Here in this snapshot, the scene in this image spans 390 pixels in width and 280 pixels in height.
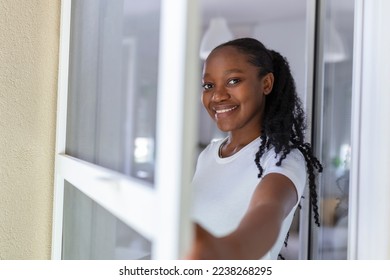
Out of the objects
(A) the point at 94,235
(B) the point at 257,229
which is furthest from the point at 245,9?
(B) the point at 257,229

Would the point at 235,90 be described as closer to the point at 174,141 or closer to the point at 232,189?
the point at 232,189

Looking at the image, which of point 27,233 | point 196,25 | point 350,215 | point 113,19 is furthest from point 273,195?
point 27,233

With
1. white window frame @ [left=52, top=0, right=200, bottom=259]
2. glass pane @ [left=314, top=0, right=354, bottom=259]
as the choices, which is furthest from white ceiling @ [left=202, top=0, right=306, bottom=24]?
white window frame @ [left=52, top=0, right=200, bottom=259]

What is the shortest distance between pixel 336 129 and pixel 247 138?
253mm

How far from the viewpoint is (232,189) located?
0.92m

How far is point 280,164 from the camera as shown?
32.2 inches

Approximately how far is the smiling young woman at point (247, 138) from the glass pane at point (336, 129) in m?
0.06

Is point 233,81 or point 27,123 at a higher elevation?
point 233,81

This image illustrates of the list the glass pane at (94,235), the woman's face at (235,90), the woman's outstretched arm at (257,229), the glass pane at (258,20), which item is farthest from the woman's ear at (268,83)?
the glass pane at (258,20)

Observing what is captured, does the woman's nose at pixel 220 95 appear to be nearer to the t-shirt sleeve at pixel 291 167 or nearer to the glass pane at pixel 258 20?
the t-shirt sleeve at pixel 291 167

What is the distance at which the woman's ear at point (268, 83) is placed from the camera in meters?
1.00

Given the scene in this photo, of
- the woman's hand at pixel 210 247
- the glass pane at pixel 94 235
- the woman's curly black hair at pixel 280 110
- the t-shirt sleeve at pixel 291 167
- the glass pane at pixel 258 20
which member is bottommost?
the glass pane at pixel 94 235

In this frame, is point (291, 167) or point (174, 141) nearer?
point (174, 141)

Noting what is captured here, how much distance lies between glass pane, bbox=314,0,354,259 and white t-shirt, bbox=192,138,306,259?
0.60 ft
